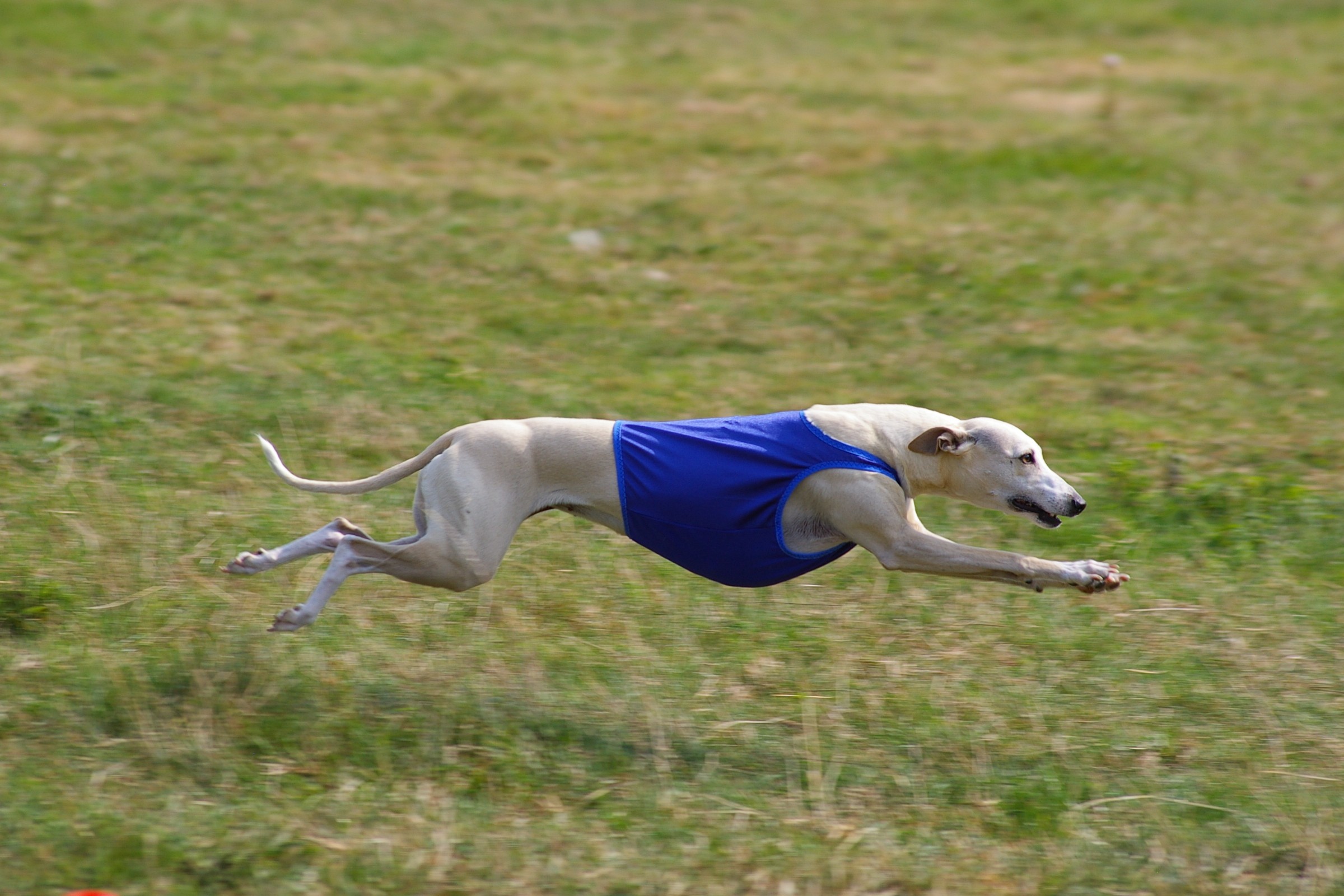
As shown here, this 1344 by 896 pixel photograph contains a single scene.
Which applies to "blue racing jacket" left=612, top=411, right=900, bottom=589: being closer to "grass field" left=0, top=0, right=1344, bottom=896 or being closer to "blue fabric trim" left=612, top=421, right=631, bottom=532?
"blue fabric trim" left=612, top=421, right=631, bottom=532

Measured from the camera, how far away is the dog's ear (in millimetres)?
5223

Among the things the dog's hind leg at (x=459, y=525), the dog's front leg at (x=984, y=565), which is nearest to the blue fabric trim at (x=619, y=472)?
the dog's hind leg at (x=459, y=525)

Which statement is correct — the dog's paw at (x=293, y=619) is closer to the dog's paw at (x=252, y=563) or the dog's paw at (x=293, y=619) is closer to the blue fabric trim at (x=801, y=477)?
the dog's paw at (x=252, y=563)

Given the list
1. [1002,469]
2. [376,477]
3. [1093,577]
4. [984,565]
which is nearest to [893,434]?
[1002,469]

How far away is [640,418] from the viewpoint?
816cm

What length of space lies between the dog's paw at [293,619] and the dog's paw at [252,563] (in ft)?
0.68

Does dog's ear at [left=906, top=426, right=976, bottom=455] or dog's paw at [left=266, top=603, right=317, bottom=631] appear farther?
dog's ear at [left=906, top=426, right=976, bottom=455]

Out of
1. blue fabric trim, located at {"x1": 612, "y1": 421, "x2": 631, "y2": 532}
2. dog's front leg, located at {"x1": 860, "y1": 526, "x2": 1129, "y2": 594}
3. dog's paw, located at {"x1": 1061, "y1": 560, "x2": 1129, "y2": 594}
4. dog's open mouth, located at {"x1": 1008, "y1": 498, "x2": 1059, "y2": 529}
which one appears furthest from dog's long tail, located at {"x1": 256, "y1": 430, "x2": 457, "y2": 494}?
dog's paw, located at {"x1": 1061, "y1": 560, "x2": 1129, "y2": 594}

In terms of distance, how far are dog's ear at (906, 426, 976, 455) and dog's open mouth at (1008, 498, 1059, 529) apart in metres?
0.29

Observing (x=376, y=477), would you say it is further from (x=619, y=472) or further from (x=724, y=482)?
(x=724, y=482)

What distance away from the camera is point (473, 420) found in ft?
25.8

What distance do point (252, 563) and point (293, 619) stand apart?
0.97 ft

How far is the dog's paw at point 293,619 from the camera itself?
16.7 feet

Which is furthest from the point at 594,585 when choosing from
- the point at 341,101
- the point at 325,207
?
the point at 341,101
